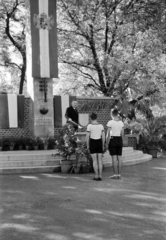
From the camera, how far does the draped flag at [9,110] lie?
16531mm

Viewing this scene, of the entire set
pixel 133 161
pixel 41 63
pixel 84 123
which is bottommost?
pixel 133 161

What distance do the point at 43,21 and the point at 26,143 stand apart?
5.75m

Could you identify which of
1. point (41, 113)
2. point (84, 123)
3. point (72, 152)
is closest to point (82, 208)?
point (72, 152)

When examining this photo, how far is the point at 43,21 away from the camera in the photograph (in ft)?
52.7

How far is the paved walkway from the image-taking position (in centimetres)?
480

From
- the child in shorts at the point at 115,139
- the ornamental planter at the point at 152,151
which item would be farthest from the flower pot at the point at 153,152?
the child in shorts at the point at 115,139

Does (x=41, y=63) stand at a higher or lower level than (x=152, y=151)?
higher

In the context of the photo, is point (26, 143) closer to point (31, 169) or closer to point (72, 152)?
point (31, 169)

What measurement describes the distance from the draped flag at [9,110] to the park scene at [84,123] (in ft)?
0.16

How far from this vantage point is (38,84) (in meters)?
15.9

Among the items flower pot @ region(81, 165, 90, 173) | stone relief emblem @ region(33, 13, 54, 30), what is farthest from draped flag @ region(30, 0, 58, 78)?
flower pot @ region(81, 165, 90, 173)

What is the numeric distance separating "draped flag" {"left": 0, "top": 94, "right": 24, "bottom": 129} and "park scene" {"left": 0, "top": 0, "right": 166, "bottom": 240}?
5cm

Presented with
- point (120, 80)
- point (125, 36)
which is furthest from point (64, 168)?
point (125, 36)

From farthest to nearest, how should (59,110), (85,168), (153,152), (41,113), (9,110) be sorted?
(59,110) < (9,110) < (153,152) < (41,113) < (85,168)
